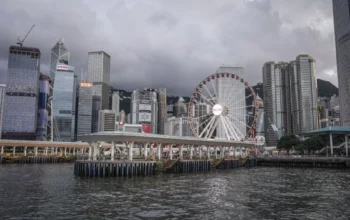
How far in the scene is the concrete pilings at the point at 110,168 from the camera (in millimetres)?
60219

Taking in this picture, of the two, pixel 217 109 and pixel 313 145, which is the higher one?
pixel 217 109

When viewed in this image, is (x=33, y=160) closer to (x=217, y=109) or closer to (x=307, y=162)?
(x=217, y=109)

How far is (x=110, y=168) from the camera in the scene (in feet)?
198

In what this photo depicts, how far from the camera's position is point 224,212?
29.9m

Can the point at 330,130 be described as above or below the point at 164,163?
above

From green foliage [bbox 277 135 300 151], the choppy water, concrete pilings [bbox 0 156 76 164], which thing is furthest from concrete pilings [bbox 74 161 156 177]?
green foliage [bbox 277 135 300 151]

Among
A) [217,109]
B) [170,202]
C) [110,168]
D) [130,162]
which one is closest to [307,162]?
[217,109]

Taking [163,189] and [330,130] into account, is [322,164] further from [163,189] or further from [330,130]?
[163,189]

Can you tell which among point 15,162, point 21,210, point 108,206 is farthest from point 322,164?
point 15,162

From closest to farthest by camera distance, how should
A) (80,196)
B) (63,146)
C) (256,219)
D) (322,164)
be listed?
(256,219) < (80,196) < (322,164) < (63,146)

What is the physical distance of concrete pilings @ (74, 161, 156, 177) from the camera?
60.2m

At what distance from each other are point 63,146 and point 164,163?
302ft

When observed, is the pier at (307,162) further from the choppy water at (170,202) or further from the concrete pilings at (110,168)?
the concrete pilings at (110,168)

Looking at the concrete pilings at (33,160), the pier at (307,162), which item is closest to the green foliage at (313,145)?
the pier at (307,162)
